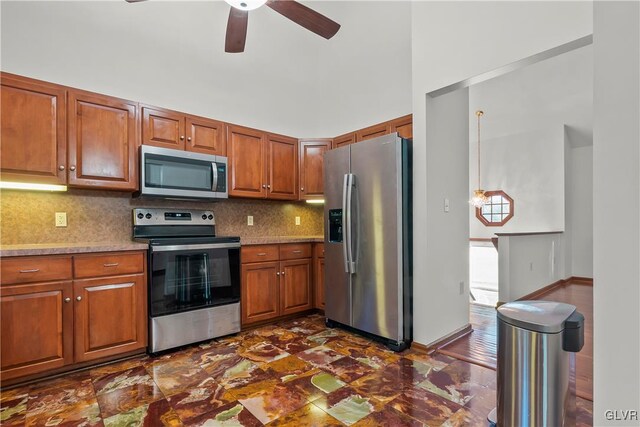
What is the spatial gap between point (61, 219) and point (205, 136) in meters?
1.41

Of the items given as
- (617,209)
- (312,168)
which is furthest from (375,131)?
(617,209)

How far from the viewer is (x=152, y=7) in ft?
10.3

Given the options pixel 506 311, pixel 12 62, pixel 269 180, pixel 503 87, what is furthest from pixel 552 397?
pixel 503 87

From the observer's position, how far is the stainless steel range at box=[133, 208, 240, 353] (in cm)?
259

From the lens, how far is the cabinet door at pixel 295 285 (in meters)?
3.42

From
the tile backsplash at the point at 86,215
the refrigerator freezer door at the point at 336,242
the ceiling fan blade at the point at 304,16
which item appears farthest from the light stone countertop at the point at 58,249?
the ceiling fan blade at the point at 304,16

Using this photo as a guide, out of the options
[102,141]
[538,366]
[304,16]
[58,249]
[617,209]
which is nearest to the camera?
[617,209]

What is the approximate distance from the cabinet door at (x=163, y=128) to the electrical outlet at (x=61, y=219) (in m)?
0.89

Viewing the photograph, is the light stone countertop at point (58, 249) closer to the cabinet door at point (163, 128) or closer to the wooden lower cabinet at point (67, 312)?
the wooden lower cabinet at point (67, 312)

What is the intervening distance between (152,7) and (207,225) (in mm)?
2210

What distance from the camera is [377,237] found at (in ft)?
9.12

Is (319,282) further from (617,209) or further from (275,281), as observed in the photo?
(617,209)

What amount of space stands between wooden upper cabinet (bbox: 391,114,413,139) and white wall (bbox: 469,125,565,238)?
181 inches

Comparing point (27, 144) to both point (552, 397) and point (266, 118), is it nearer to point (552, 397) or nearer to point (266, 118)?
point (266, 118)
